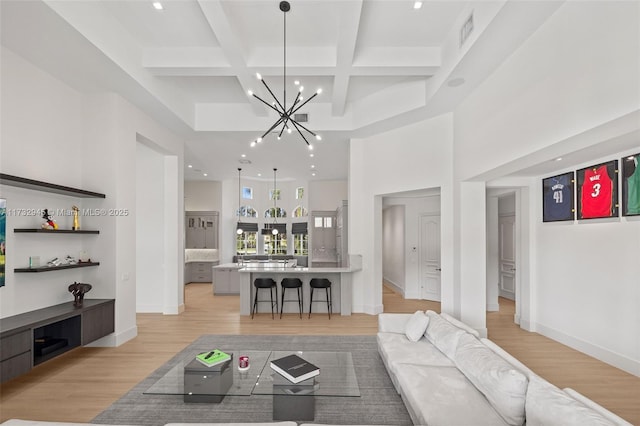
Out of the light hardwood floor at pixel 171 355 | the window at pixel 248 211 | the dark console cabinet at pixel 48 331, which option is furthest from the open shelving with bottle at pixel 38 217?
the window at pixel 248 211

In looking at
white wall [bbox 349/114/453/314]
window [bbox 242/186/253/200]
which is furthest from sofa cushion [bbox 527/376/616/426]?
window [bbox 242/186/253/200]

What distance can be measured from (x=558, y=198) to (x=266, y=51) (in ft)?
16.6

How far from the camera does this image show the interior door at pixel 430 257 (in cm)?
750

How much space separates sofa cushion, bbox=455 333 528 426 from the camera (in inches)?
81.1

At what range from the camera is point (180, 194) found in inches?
266

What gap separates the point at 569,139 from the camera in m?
2.85

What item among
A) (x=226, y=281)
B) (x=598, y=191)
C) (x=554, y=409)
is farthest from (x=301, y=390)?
(x=226, y=281)

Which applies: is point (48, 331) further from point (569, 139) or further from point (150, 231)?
point (569, 139)

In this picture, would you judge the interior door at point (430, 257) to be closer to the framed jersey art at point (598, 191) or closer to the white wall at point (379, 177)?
the white wall at point (379, 177)

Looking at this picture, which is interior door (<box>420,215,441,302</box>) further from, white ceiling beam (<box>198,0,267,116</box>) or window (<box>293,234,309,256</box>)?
window (<box>293,234,309,256</box>)

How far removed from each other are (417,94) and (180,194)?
5.16m

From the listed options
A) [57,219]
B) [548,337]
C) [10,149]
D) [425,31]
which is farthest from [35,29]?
[548,337]

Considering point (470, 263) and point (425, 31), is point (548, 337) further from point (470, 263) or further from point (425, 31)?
point (425, 31)

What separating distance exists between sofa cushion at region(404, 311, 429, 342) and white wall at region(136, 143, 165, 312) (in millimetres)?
5242
